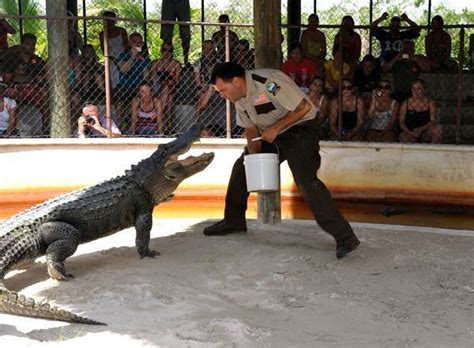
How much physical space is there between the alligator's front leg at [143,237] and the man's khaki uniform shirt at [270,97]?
113cm

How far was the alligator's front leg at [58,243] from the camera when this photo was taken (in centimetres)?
498

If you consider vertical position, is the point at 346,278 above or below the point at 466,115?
below

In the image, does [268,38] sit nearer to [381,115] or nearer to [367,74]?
[381,115]

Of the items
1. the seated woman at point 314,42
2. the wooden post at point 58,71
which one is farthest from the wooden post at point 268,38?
the seated woman at point 314,42

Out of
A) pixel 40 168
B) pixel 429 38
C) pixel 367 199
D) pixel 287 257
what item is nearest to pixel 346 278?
pixel 287 257

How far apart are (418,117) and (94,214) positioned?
4565 mm

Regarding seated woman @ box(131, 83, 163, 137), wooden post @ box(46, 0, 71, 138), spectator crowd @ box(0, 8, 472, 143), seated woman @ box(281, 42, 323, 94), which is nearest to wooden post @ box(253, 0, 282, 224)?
spectator crowd @ box(0, 8, 472, 143)

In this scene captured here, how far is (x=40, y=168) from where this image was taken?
808cm

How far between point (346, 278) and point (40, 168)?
4234 mm

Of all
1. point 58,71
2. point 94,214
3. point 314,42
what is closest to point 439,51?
point 314,42

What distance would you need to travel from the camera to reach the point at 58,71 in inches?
340

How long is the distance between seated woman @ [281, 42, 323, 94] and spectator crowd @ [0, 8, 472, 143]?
0.01m

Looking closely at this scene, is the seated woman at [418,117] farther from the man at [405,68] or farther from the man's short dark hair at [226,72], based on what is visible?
the man's short dark hair at [226,72]

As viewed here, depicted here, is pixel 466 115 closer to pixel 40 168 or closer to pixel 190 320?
pixel 40 168
